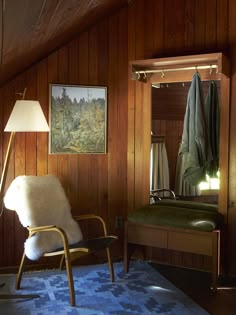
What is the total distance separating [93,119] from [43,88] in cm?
57

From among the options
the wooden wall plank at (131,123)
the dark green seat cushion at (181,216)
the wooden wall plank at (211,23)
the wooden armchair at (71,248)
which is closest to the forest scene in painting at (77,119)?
the wooden wall plank at (131,123)

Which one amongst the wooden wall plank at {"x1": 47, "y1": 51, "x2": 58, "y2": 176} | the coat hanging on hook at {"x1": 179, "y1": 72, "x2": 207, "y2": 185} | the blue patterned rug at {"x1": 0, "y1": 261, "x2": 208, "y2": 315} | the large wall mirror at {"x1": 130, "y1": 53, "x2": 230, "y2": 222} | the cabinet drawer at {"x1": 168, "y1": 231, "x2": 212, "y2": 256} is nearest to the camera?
the blue patterned rug at {"x1": 0, "y1": 261, "x2": 208, "y2": 315}

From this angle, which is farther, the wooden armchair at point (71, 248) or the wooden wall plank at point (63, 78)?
the wooden wall plank at point (63, 78)

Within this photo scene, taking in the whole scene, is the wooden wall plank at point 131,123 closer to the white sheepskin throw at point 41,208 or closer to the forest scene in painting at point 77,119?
the forest scene in painting at point 77,119

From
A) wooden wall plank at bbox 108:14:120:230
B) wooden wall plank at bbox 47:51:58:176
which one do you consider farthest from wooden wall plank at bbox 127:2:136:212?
wooden wall plank at bbox 47:51:58:176

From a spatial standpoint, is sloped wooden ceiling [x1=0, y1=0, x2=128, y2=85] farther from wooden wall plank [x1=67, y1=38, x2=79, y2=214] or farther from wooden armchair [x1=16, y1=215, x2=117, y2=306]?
wooden armchair [x1=16, y1=215, x2=117, y2=306]

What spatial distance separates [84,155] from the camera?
381cm

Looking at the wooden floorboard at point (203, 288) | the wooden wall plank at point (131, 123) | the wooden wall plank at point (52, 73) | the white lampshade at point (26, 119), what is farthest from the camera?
the wooden wall plank at point (131, 123)

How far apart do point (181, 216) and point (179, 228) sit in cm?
11

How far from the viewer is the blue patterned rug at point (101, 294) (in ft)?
9.12

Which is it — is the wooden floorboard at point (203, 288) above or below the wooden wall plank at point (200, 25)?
below

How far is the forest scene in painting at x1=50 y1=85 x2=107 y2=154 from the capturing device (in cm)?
371

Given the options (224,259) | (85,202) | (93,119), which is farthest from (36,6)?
(224,259)

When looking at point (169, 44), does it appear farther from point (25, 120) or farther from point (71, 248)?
point (71, 248)
